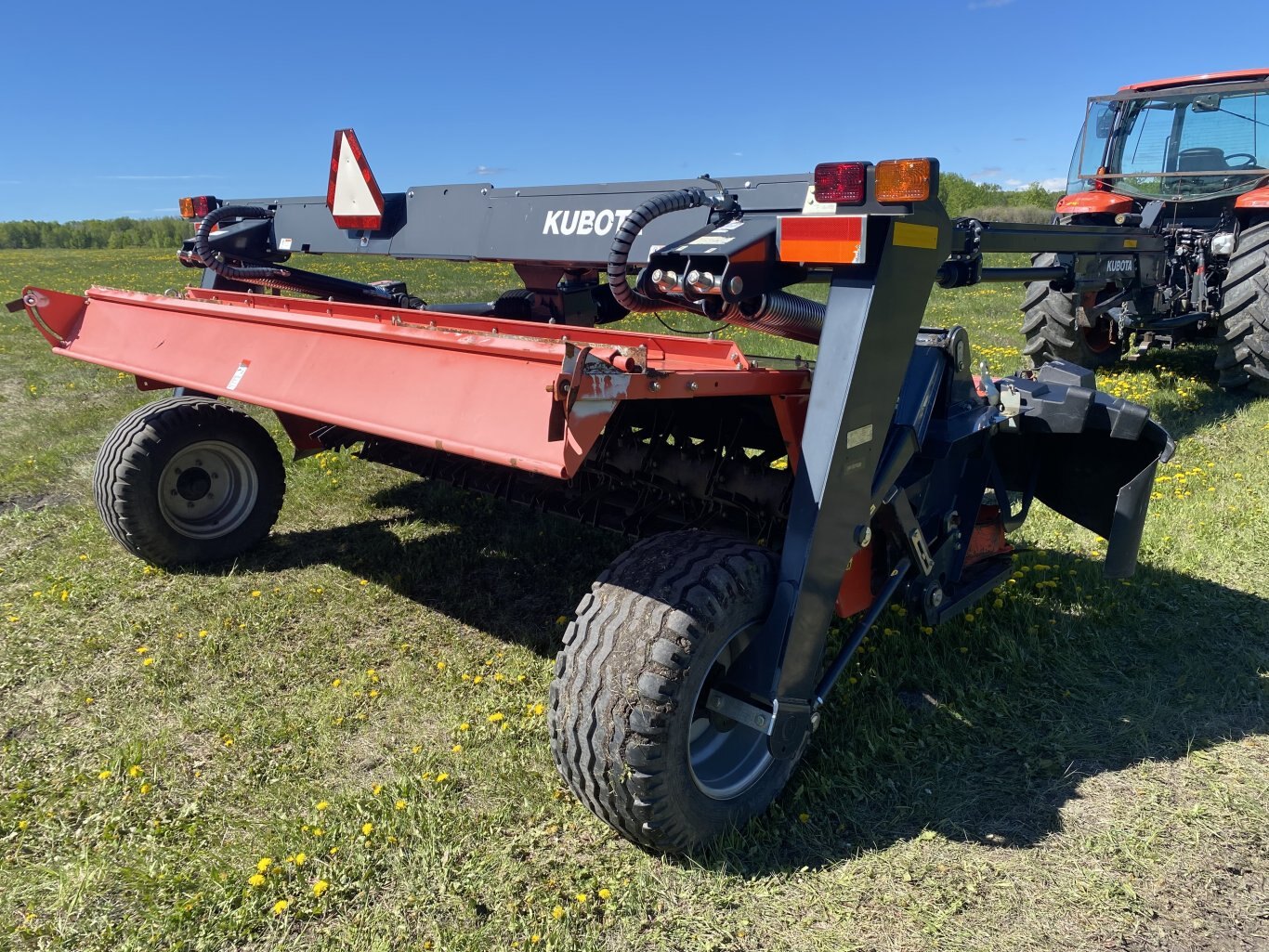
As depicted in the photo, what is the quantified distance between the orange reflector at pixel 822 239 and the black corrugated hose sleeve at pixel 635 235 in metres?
0.35

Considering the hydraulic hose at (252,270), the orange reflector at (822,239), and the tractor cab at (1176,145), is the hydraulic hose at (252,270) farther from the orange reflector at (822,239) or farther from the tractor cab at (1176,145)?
the tractor cab at (1176,145)

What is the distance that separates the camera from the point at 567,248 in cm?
322

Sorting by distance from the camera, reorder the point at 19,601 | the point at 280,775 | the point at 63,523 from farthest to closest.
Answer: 1. the point at 63,523
2. the point at 19,601
3. the point at 280,775

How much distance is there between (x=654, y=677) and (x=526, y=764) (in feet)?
2.79

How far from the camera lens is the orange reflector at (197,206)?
4559mm

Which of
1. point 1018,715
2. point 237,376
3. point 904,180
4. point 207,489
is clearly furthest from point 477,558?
point 904,180

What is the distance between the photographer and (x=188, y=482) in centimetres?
427

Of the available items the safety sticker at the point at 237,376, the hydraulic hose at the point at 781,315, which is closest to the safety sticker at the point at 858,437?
the hydraulic hose at the point at 781,315

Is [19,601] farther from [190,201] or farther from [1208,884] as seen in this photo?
[1208,884]

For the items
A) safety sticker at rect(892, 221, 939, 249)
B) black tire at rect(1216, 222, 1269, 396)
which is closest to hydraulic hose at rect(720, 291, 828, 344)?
safety sticker at rect(892, 221, 939, 249)

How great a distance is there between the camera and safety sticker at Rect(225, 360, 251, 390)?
10.1ft

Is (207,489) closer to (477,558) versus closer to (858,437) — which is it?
(477,558)

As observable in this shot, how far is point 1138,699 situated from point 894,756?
1.06 metres

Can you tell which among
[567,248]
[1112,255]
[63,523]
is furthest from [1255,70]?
[63,523]
